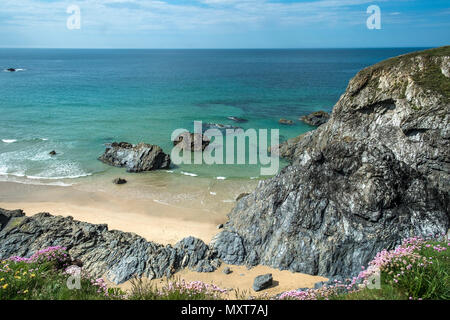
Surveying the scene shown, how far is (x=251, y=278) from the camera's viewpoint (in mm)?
12570

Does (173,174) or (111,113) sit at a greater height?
(111,113)

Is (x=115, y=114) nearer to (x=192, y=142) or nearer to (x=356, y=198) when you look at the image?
(x=192, y=142)

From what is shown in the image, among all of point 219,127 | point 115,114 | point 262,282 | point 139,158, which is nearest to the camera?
point 262,282

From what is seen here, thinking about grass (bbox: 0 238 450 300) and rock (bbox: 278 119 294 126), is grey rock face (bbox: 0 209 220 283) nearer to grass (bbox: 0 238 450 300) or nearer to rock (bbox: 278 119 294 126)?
grass (bbox: 0 238 450 300)

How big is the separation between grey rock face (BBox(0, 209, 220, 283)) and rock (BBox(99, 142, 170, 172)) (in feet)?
40.9

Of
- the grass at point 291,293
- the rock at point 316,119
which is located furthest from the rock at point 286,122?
the grass at point 291,293

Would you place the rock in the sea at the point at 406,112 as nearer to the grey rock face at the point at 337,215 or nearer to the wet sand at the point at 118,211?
the grey rock face at the point at 337,215

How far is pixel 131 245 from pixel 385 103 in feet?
54.1

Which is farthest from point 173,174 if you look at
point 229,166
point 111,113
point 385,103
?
point 111,113

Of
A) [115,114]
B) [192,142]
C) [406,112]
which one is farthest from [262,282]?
[115,114]

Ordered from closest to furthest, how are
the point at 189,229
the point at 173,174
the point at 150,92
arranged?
the point at 189,229
the point at 173,174
the point at 150,92

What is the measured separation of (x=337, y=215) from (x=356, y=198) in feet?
3.42

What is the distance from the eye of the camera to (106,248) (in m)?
14.0

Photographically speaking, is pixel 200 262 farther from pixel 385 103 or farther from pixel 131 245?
pixel 385 103
